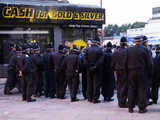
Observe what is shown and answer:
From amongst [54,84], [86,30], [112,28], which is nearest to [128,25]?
[112,28]

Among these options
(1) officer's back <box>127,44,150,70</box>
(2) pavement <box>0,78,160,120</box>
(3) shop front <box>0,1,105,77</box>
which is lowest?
(2) pavement <box>0,78,160,120</box>

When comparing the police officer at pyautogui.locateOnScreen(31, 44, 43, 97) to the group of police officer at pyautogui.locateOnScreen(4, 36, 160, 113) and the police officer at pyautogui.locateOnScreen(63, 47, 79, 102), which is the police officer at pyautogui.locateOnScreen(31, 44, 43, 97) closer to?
the group of police officer at pyautogui.locateOnScreen(4, 36, 160, 113)

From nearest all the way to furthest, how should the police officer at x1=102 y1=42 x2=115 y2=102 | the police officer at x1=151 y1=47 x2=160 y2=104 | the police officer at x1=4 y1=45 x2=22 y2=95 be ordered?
1. the police officer at x1=151 y1=47 x2=160 y2=104
2. the police officer at x1=102 y1=42 x2=115 y2=102
3. the police officer at x1=4 y1=45 x2=22 y2=95

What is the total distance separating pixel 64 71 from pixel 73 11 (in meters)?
11.2

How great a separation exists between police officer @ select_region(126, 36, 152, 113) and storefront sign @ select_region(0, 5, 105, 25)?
12.9 metres

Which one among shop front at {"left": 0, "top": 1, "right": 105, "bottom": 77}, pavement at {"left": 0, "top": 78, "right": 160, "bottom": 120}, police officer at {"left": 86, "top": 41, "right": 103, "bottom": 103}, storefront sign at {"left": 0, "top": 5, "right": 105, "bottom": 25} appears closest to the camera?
pavement at {"left": 0, "top": 78, "right": 160, "bottom": 120}

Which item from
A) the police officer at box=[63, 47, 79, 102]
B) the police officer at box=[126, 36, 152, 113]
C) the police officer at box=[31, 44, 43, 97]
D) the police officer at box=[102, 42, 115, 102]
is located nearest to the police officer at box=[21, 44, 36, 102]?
the police officer at box=[31, 44, 43, 97]

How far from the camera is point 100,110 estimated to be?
8.60 m

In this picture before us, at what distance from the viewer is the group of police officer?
313 inches

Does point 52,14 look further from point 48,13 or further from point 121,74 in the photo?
point 121,74

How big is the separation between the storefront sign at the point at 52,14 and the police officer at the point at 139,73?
507 inches

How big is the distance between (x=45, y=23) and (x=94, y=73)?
11579 millimetres

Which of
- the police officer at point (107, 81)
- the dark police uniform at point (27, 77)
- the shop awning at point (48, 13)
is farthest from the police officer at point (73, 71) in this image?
the shop awning at point (48, 13)

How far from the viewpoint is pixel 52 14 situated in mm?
20641
